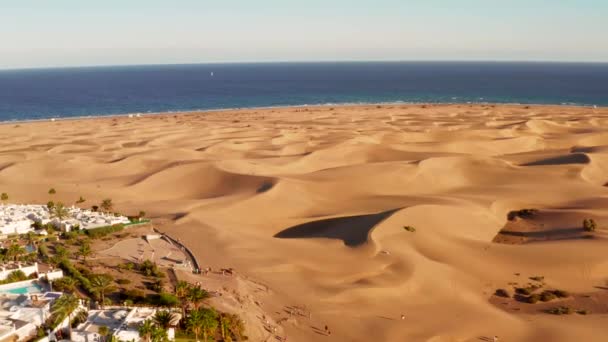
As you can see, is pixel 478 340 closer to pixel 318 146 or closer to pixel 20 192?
pixel 20 192

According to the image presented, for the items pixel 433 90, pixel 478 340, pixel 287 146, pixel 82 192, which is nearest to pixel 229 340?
pixel 478 340

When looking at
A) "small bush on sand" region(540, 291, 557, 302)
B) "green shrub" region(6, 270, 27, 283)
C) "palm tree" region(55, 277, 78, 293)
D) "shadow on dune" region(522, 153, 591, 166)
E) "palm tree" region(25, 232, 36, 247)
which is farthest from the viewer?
"shadow on dune" region(522, 153, 591, 166)

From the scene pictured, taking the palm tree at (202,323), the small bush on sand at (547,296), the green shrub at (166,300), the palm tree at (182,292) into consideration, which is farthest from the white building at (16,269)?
the small bush on sand at (547,296)

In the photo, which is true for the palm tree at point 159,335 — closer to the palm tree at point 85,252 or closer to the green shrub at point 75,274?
the green shrub at point 75,274

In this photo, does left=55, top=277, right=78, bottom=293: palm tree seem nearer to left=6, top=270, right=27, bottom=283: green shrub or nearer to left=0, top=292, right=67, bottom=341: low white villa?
left=0, top=292, right=67, bottom=341: low white villa

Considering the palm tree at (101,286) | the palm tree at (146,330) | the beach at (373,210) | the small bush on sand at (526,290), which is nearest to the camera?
the palm tree at (146,330)

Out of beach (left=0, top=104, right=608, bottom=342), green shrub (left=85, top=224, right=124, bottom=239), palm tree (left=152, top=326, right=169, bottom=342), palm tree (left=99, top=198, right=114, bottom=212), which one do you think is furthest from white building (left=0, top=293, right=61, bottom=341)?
palm tree (left=99, top=198, right=114, bottom=212)
